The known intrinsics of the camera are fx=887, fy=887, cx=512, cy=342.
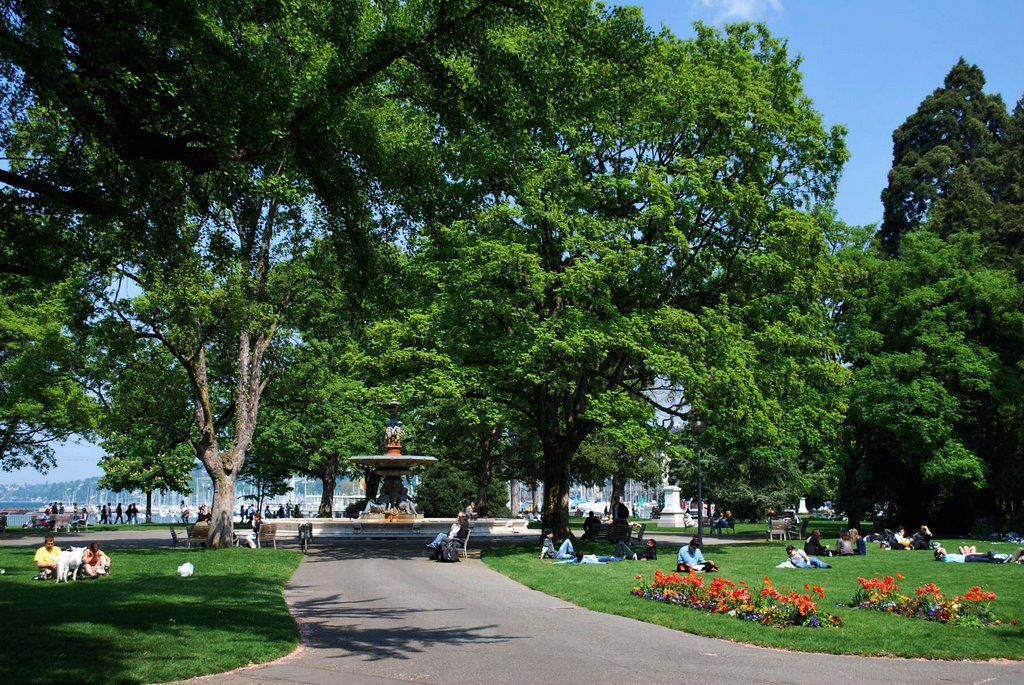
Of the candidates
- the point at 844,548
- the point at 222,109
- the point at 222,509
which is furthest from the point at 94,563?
the point at 844,548

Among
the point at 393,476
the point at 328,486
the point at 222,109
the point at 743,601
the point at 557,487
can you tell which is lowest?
the point at 743,601

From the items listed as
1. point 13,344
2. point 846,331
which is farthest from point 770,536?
point 13,344

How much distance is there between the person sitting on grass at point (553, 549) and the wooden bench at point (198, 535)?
491 inches

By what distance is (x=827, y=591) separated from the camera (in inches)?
678

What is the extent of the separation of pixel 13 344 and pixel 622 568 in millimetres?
28023

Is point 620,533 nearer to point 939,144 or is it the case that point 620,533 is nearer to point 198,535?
point 198,535

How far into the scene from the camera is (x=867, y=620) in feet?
44.1

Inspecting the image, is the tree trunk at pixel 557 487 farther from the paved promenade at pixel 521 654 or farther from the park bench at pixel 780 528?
the paved promenade at pixel 521 654

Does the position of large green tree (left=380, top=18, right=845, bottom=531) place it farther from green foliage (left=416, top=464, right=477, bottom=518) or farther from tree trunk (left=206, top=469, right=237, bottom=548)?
green foliage (left=416, top=464, right=477, bottom=518)

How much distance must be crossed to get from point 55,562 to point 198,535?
1209cm

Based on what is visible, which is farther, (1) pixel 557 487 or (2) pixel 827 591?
(1) pixel 557 487

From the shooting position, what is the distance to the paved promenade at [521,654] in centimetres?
963

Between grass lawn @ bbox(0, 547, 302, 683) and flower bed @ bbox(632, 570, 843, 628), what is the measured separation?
657cm

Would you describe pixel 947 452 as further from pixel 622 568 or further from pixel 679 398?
pixel 622 568
